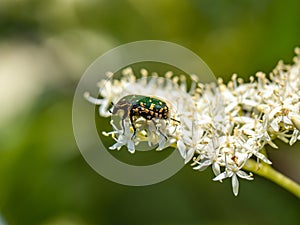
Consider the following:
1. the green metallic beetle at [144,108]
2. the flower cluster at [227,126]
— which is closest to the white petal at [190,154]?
the flower cluster at [227,126]

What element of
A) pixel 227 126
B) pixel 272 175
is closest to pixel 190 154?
pixel 227 126

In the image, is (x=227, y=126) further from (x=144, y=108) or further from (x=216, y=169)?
(x=144, y=108)

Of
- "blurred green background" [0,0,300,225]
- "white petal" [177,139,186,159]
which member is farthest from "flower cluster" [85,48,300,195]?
"blurred green background" [0,0,300,225]

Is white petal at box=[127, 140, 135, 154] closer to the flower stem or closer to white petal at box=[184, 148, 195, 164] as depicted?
white petal at box=[184, 148, 195, 164]

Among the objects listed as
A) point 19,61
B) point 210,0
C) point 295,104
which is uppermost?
point 210,0

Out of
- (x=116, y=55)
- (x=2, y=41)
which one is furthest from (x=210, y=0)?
(x=2, y=41)

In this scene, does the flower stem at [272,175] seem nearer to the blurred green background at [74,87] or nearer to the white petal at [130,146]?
the white petal at [130,146]

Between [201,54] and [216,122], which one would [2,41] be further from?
[216,122]
